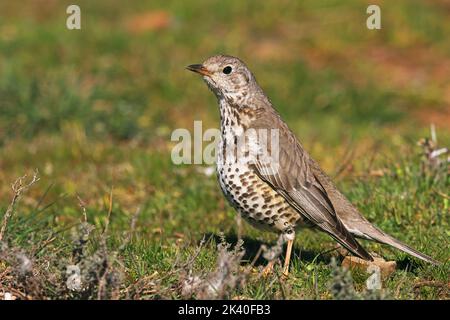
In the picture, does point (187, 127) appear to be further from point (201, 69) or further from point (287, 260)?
point (287, 260)

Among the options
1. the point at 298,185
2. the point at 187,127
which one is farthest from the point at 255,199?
the point at 187,127

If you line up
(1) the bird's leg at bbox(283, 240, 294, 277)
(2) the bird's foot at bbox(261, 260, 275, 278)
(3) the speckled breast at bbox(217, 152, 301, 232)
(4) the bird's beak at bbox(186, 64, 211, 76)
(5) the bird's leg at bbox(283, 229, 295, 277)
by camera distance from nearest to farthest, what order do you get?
(2) the bird's foot at bbox(261, 260, 275, 278) < (1) the bird's leg at bbox(283, 240, 294, 277) < (5) the bird's leg at bbox(283, 229, 295, 277) < (3) the speckled breast at bbox(217, 152, 301, 232) < (4) the bird's beak at bbox(186, 64, 211, 76)

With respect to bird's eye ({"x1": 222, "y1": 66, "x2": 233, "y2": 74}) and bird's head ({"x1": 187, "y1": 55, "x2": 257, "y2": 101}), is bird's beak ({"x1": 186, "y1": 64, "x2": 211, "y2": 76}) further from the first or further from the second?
bird's eye ({"x1": 222, "y1": 66, "x2": 233, "y2": 74})

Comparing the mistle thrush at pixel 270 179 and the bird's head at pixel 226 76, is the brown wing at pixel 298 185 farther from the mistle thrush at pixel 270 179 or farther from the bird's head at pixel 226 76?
the bird's head at pixel 226 76

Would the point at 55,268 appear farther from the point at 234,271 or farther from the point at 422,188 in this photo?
the point at 422,188

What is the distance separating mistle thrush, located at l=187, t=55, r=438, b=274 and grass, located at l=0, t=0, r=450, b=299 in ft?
0.94

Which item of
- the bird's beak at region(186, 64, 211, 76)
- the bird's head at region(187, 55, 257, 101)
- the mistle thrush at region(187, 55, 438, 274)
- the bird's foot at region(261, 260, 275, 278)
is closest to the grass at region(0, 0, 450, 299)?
the bird's foot at region(261, 260, 275, 278)

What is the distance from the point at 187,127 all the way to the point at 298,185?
4.87 meters

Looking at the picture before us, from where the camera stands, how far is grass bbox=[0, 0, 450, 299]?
5562mm

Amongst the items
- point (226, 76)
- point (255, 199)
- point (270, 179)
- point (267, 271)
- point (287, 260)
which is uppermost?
point (226, 76)

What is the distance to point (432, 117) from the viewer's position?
12.1m

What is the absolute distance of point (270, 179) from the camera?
638 cm

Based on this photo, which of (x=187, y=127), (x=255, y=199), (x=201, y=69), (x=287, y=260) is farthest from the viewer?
(x=187, y=127)

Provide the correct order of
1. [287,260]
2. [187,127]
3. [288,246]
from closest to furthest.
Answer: [287,260]
[288,246]
[187,127]
